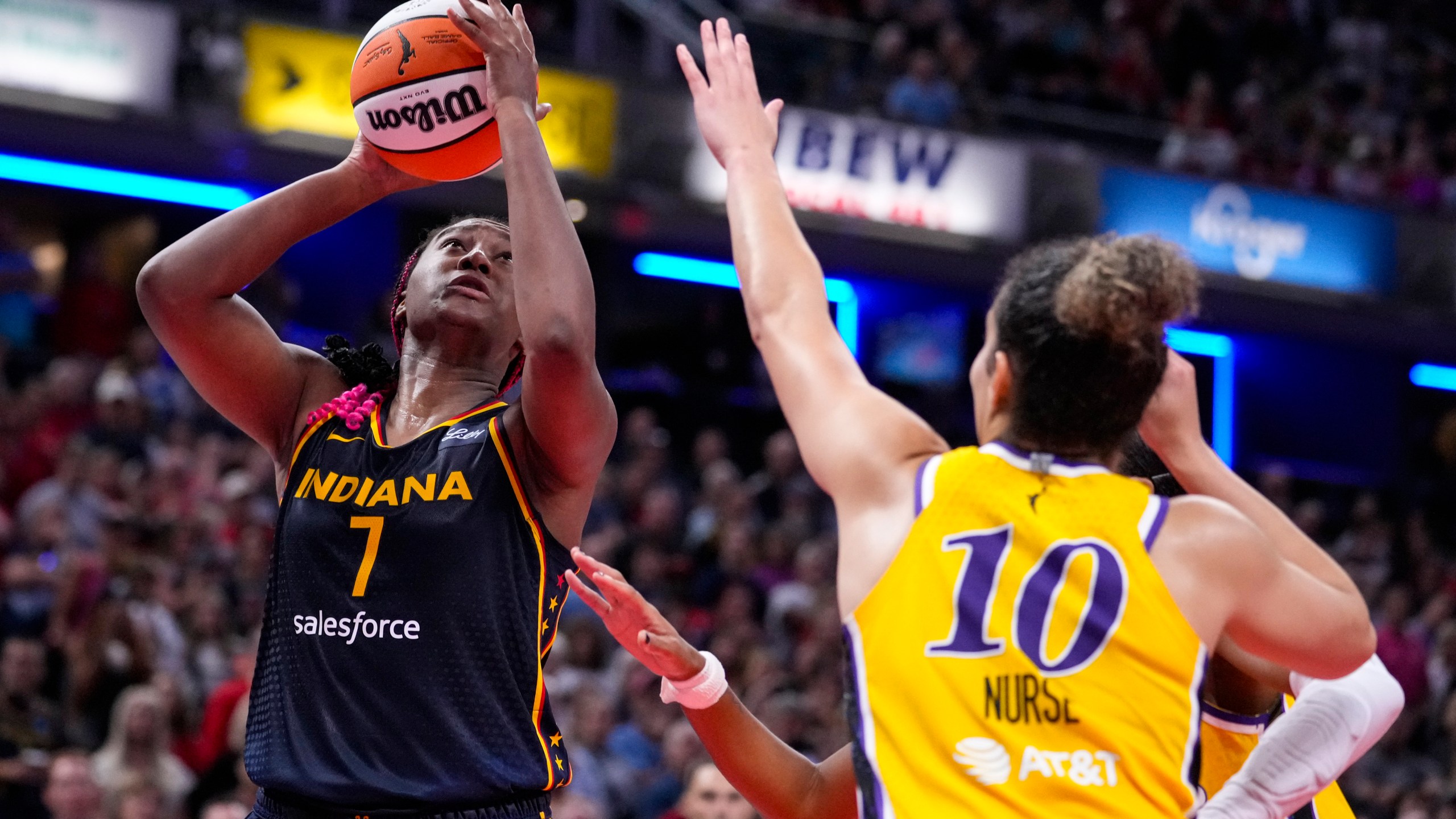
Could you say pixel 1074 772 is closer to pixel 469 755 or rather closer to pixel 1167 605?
pixel 1167 605

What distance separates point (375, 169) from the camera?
147 inches

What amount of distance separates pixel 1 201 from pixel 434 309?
13.0 meters

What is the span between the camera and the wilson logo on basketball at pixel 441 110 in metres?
3.65

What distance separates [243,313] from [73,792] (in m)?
4.34

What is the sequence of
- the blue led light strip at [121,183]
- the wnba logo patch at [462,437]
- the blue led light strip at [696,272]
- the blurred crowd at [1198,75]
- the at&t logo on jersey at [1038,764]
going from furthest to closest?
the blue led light strip at [696,272], the blurred crowd at [1198,75], the blue led light strip at [121,183], the wnba logo patch at [462,437], the at&t logo on jersey at [1038,764]

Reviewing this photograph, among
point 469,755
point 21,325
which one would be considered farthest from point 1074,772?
point 21,325

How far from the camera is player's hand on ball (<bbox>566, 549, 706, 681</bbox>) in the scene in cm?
315

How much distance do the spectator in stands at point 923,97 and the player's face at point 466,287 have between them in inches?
452

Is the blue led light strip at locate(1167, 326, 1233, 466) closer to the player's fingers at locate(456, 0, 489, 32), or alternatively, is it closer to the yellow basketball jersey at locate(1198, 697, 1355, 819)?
the yellow basketball jersey at locate(1198, 697, 1355, 819)

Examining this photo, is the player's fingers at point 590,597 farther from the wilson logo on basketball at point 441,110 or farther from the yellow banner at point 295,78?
the yellow banner at point 295,78

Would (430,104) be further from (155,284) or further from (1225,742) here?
(1225,742)

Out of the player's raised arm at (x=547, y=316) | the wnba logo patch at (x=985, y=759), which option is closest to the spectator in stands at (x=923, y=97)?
the player's raised arm at (x=547, y=316)

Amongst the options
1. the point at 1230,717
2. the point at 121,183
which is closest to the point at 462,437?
the point at 1230,717

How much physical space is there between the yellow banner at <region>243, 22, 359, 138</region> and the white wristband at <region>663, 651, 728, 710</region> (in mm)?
9956
